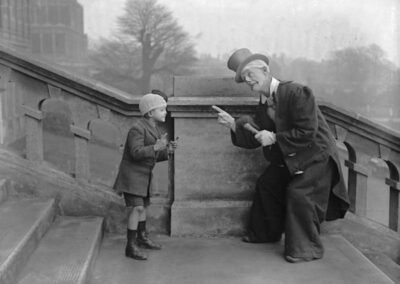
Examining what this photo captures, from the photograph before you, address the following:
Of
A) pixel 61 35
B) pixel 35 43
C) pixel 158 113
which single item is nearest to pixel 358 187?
pixel 158 113

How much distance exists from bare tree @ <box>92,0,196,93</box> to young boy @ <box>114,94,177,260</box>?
1110 cm

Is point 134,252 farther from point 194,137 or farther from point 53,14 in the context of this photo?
point 53,14

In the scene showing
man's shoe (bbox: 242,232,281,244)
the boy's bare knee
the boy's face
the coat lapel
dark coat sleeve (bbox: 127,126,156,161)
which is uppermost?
the boy's face

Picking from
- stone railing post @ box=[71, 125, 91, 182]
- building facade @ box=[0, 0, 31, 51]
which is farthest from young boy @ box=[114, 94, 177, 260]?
building facade @ box=[0, 0, 31, 51]

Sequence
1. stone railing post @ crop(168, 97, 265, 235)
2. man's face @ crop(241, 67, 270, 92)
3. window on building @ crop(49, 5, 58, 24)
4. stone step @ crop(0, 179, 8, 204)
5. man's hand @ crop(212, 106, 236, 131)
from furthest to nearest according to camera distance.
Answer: window on building @ crop(49, 5, 58, 24)
stone railing post @ crop(168, 97, 265, 235)
stone step @ crop(0, 179, 8, 204)
man's hand @ crop(212, 106, 236, 131)
man's face @ crop(241, 67, 270, 92)

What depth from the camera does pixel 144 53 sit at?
46.4ft

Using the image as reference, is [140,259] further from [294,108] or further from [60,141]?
[60,141]

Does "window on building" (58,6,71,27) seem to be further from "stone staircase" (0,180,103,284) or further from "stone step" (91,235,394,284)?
"stone step" (91,235,394,284)

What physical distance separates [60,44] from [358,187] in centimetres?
1131

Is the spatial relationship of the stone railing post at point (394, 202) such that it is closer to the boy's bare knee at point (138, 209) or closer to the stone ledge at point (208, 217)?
the stone ledge at point (208, 217)

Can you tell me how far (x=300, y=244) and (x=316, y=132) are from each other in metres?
0.71

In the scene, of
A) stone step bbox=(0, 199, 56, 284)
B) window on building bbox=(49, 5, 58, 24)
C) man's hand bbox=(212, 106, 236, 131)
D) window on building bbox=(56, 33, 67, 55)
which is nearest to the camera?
stone step bbox=(0, 199, 56, 284)

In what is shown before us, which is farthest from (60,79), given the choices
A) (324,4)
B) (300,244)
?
(324,4)

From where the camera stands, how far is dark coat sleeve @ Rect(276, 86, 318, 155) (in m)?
2.77
